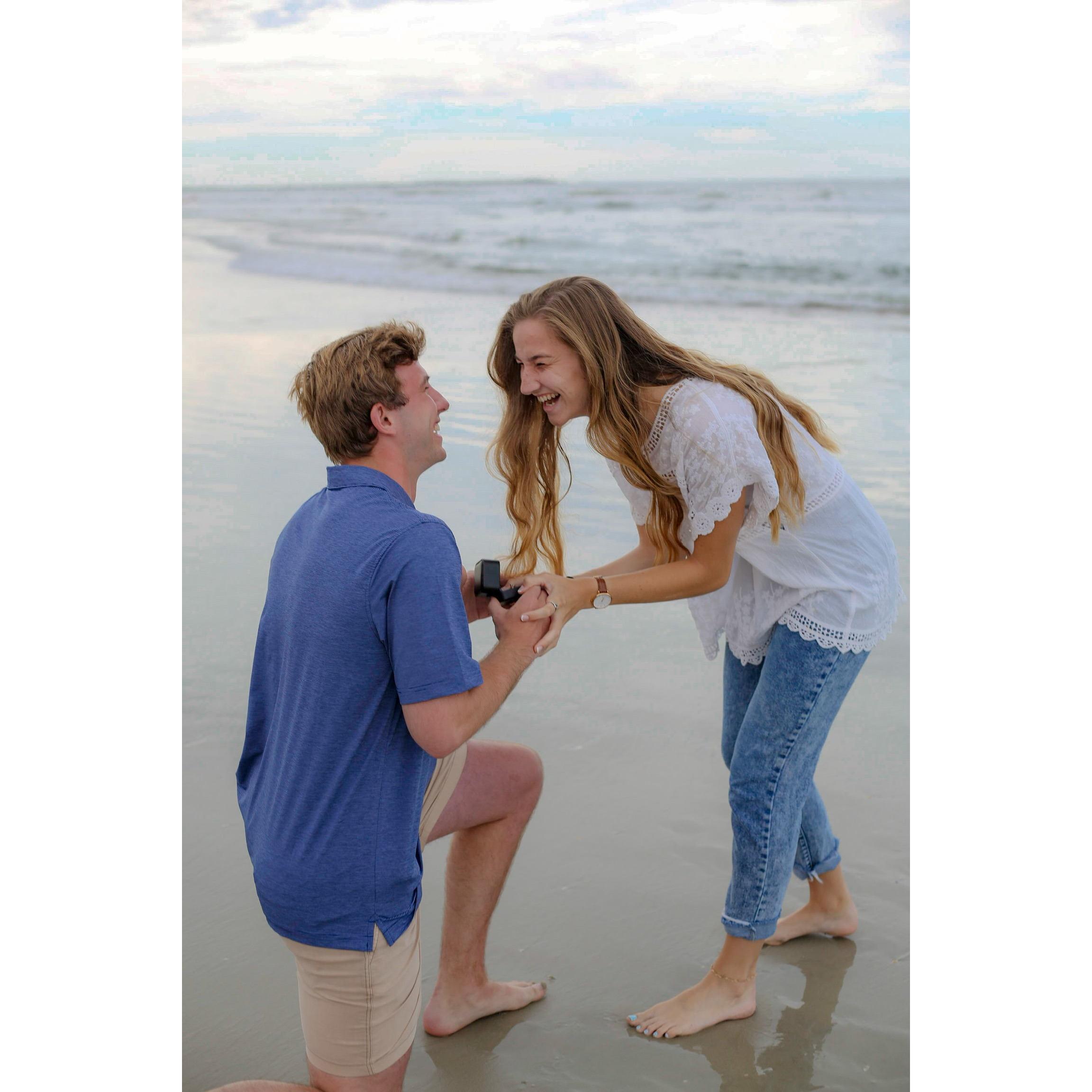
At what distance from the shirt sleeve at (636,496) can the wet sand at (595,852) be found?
3.44 ft

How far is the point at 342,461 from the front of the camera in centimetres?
220

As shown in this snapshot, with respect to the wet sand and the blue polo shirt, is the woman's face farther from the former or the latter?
the wet sand

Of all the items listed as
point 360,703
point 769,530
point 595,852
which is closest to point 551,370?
point 769,530

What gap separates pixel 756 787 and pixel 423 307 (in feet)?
31.0

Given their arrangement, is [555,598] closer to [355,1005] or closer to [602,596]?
[602,596]

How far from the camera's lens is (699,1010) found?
8.59 ft

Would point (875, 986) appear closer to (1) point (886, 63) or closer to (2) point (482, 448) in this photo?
(2) point (482, 448)

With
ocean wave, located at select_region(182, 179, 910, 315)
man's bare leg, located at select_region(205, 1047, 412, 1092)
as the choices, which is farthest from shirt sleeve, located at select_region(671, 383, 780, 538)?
ocean wave, located at select_region(182, 179, 910, 315)

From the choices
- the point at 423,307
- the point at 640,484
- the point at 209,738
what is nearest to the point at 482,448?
the point at 209,738

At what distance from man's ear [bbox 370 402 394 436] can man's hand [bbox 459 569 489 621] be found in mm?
476

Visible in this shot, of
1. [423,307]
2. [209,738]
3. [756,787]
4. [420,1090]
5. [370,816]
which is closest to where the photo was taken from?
[370,816]

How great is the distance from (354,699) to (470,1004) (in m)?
1.03

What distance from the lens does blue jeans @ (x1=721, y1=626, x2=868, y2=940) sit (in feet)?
8.43

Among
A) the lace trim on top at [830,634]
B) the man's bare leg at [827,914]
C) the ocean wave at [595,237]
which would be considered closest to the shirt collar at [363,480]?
the lace trim on top at [830,634]
